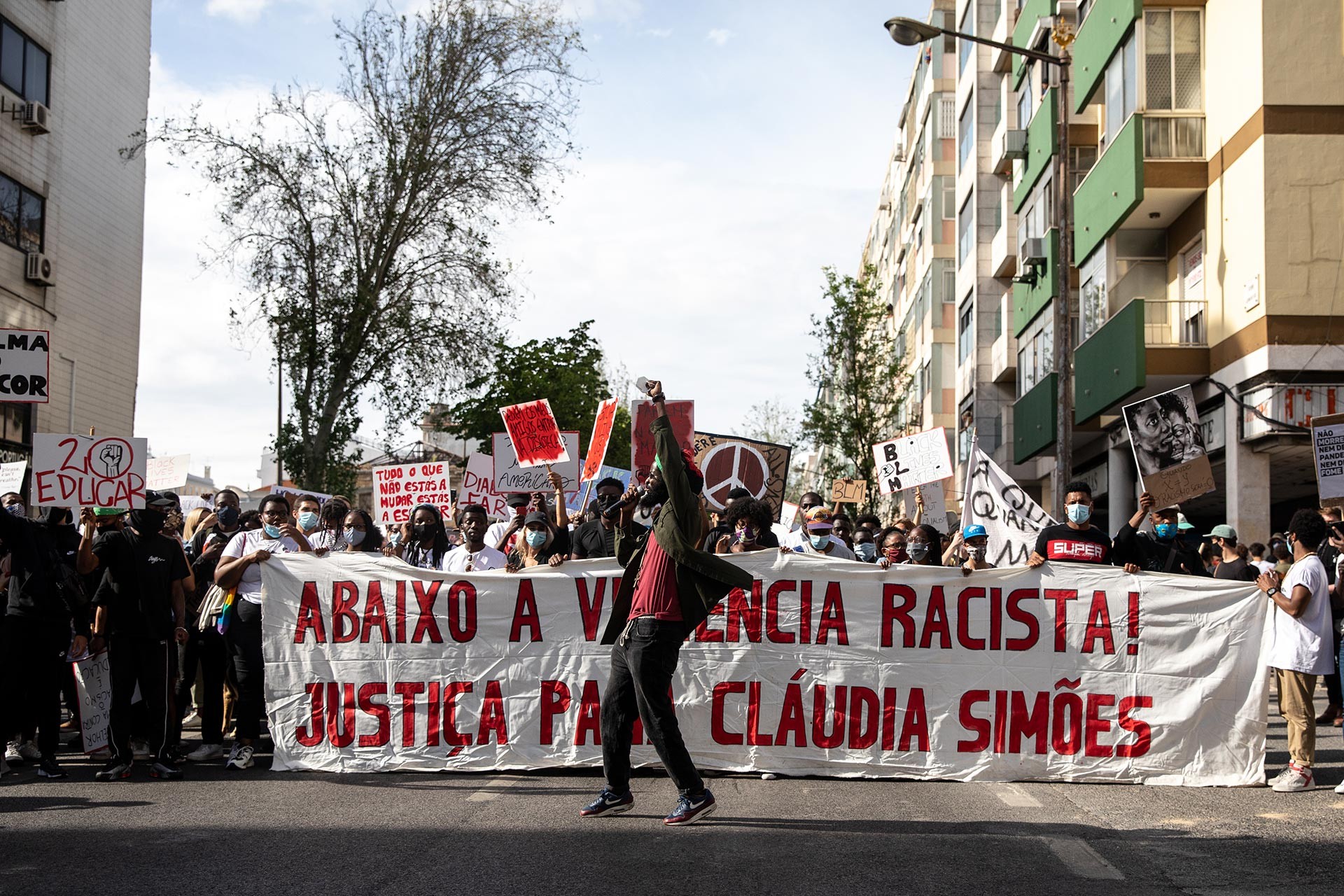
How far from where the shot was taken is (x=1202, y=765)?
29.8ft

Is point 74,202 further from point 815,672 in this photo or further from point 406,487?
point 815,672

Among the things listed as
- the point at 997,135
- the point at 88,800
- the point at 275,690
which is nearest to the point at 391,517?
the point at 275,690

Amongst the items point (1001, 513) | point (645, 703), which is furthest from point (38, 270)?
point (645, 703)

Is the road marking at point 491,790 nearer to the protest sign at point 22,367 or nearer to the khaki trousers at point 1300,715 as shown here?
the khaki trousers at point 1300,715

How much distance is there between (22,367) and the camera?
12.5 metres

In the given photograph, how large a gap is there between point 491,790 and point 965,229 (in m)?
A: 34.3

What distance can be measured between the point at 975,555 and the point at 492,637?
3.53 m

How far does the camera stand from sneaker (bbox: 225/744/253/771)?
31.1 ft

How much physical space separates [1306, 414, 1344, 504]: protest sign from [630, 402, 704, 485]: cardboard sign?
583 cm

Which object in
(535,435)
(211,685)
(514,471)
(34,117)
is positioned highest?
(34,117)

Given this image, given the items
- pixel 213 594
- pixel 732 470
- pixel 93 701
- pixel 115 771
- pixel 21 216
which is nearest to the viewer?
pixel 115 771

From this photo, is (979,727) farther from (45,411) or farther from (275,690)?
(45,411)

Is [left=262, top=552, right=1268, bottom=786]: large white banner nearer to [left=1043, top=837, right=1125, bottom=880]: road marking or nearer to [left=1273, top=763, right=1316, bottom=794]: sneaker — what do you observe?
[left=1273, top=763, right=1316, bottom=794]: sneaker

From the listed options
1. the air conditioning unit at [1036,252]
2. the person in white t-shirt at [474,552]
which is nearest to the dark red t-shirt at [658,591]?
the person in white t-shirt at [474,552]
